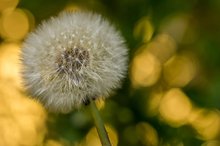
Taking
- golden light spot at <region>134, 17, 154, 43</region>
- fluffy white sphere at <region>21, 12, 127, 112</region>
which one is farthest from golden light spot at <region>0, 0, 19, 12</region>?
fluffy white sphere at <region>21, 12, 127, 112</region>

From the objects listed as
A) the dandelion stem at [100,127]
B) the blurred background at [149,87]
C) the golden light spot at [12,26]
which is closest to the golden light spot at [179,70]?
the blurred background at [149,87]

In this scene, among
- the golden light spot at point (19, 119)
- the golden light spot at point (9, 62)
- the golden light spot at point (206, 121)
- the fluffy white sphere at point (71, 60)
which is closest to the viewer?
the fluffy white sphere at point (71, 60)

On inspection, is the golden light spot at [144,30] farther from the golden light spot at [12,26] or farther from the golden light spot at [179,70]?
the golden light spot at [12,26]

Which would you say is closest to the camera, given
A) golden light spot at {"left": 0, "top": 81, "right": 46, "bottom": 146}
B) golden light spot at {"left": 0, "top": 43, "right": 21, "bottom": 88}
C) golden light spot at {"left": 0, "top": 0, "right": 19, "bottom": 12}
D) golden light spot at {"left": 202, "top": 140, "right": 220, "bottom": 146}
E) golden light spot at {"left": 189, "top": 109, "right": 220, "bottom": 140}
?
golden light spot at {"left": 202, "top": 140, "right": 220, "bottom": 146}

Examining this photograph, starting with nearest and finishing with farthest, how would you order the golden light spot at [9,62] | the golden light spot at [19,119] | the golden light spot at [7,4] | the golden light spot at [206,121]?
the golden light spot at [206,121]
the golden light spot at [19,119]
the golden light spot at [9,62]
the golden light spot at [7,4]

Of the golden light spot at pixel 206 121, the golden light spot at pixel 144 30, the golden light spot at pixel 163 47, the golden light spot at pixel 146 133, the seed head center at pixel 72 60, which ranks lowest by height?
the golden light spot at pixel 146 133

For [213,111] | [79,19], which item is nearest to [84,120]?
[213,111]

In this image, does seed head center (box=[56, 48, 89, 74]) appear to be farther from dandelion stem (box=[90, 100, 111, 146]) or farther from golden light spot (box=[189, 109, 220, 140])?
golden light spot (box=[189, 109, 220, 140])
